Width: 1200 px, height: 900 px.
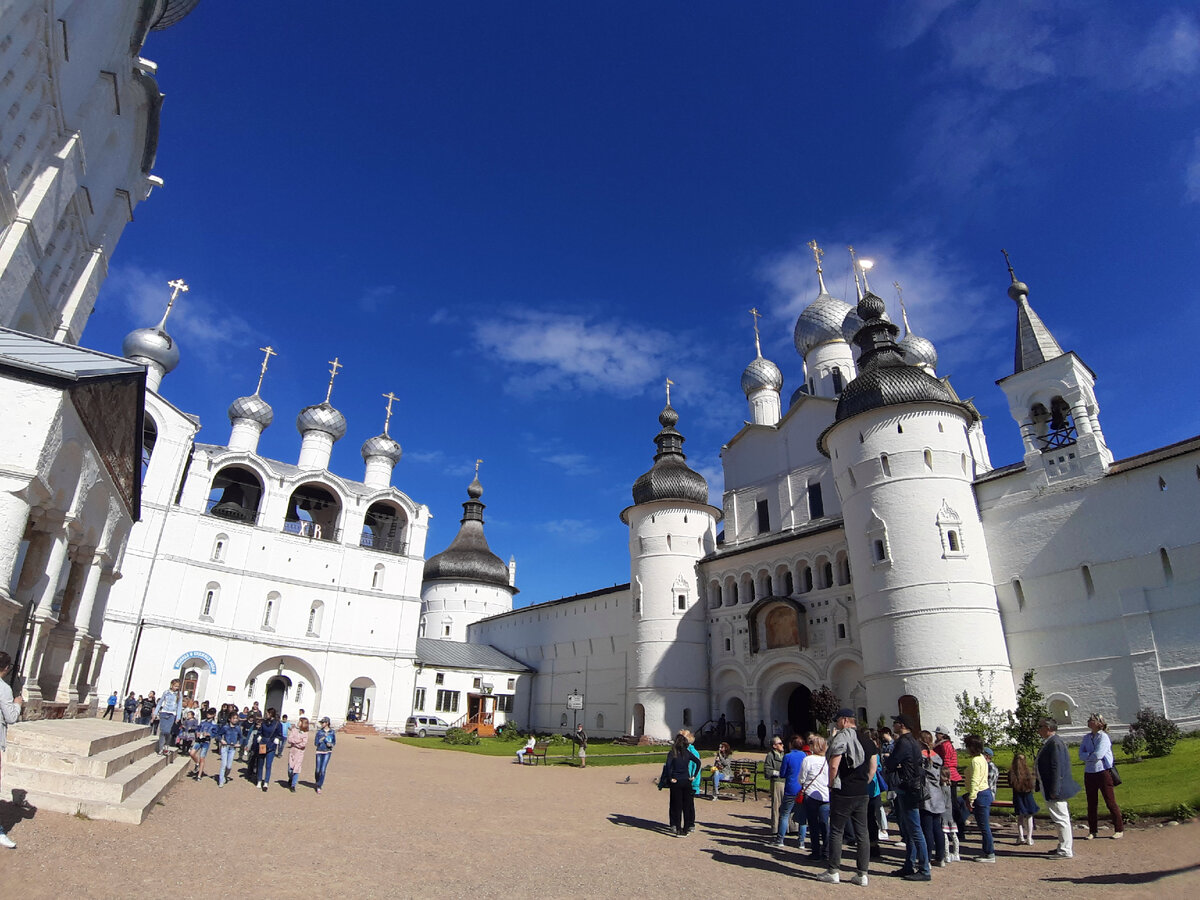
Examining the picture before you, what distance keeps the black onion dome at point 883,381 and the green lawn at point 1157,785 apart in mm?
10641

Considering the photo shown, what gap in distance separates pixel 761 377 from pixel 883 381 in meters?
13.5

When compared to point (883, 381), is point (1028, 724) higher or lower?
lower

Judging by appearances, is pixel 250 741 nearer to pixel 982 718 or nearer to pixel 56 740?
pixel 56 740

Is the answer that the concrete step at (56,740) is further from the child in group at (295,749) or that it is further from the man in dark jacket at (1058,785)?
A: the man in dark jacket at (1058,785)

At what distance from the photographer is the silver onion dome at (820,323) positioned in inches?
1313

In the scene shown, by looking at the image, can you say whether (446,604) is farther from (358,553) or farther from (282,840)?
(282,840)

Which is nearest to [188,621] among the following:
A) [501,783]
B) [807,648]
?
[501,783]

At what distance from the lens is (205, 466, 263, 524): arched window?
3503 centimetres

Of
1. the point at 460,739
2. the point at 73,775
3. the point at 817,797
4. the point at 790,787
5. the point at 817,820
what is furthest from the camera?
the point at 460,739

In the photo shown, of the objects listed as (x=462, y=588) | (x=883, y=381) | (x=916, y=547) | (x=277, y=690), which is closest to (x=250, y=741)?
(x=916, y=547)

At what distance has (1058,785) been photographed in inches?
303

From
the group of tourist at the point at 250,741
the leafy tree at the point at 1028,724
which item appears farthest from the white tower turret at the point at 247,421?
the leafy tree at the point at 1028,724

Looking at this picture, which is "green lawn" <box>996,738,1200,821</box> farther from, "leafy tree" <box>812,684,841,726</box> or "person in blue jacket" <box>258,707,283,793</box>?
"person in blue jacket" <box>258,707,283,793</box>

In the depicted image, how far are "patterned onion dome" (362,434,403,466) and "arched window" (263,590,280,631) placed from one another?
960 cm
